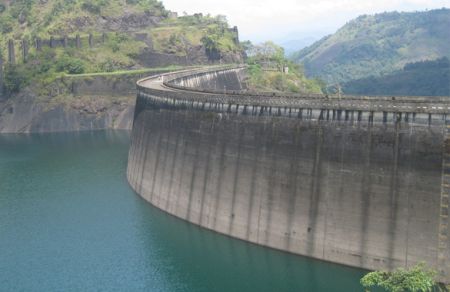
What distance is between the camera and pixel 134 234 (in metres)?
57.9

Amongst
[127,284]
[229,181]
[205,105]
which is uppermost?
[205,105]

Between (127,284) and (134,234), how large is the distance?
1201 cm

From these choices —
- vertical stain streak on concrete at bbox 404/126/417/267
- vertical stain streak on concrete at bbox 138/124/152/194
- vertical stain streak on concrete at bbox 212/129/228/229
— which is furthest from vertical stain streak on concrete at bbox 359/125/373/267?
vertical stain streak on concrete at bbox 138/124/152/194

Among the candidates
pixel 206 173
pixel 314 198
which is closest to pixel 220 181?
pixel 206 173

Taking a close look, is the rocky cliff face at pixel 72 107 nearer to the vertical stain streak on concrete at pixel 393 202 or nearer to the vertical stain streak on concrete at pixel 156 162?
the vertical stain streak on concrete at pixel 156 162

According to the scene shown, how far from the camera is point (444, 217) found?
4025cm

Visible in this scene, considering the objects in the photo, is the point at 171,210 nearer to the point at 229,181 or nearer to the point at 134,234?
the point at 134,234

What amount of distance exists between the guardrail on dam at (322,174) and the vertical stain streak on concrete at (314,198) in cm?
10

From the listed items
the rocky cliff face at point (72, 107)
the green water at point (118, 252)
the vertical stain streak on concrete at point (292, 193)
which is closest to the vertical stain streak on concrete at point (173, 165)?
the green water at point (118, 252)

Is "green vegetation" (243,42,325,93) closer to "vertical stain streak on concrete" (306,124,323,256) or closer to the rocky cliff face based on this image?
the rocky cliff face

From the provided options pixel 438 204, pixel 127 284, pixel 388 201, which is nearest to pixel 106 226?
pixel 127 284

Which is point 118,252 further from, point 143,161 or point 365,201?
point 365,201

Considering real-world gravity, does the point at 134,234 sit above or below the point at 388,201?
below

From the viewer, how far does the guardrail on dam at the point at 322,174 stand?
4131 centimetres
